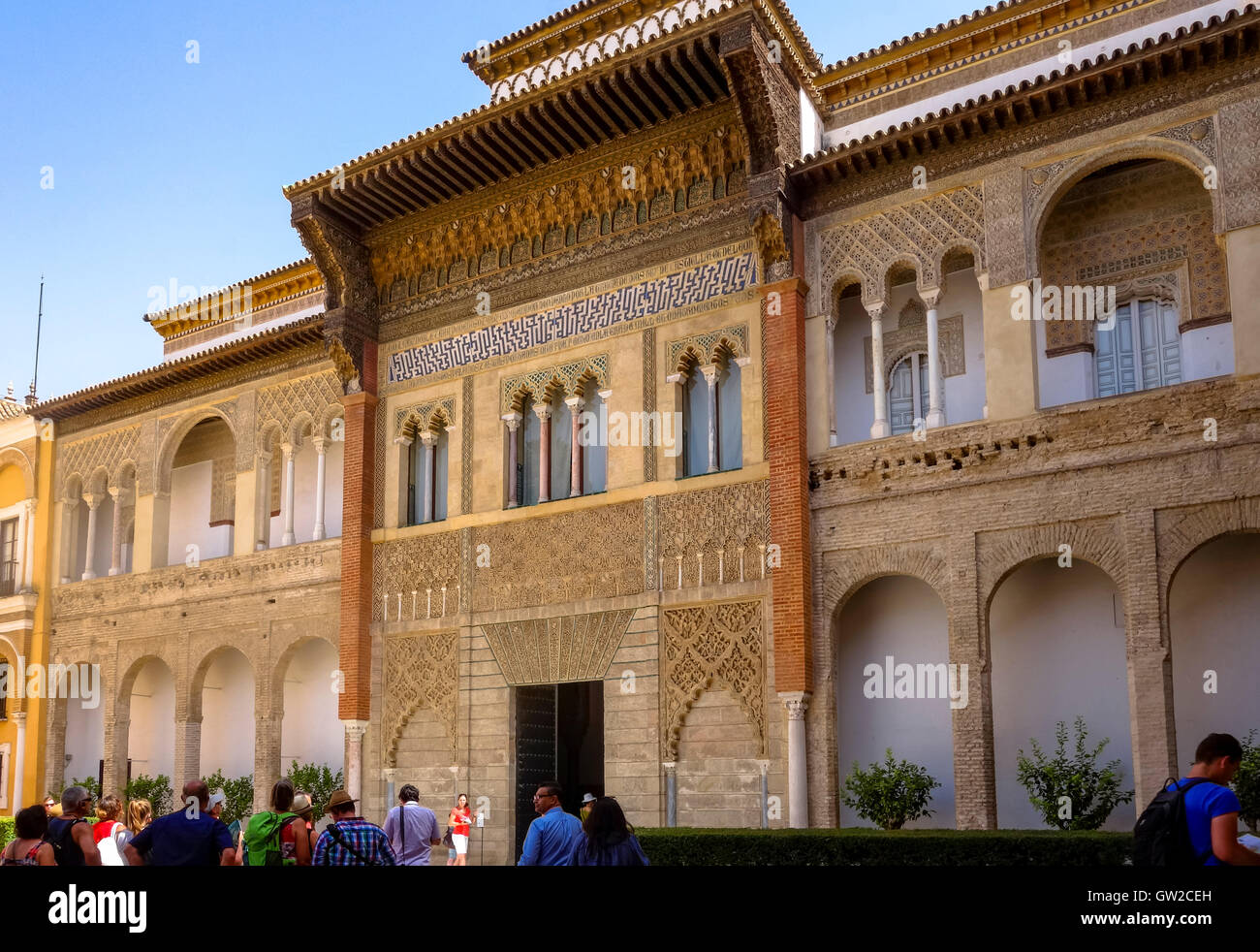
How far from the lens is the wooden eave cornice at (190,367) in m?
18.0

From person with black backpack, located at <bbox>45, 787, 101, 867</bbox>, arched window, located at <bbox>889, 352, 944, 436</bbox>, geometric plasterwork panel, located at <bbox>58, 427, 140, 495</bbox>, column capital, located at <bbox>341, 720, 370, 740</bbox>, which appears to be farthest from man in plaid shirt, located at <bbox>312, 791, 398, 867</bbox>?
geometric plasterwork panel, located at <bbox>58, 427, 140, 495</bbox>

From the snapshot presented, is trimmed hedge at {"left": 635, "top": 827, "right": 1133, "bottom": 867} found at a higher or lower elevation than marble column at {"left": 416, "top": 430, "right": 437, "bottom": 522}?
lower

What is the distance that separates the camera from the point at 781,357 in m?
13.6

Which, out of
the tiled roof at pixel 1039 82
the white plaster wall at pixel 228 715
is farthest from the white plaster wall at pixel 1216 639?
the white plaster wall at pixel 228 715

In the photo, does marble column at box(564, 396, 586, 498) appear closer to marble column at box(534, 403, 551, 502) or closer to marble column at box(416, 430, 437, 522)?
marble column at box(534, 403, 551, 502)

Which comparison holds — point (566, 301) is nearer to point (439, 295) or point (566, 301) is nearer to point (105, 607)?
point (439, 295)

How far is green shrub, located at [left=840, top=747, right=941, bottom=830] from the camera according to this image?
40.3 ft

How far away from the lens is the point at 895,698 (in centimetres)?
1340

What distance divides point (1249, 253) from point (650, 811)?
25.3 feet

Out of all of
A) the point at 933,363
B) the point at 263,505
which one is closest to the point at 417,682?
the point at 263,505

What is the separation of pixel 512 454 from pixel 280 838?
9558mm

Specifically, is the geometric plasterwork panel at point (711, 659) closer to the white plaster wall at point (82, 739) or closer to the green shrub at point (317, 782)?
the green shrub at point (317, 782)

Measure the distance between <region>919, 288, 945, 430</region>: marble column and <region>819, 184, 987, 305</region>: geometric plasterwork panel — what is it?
117mm
